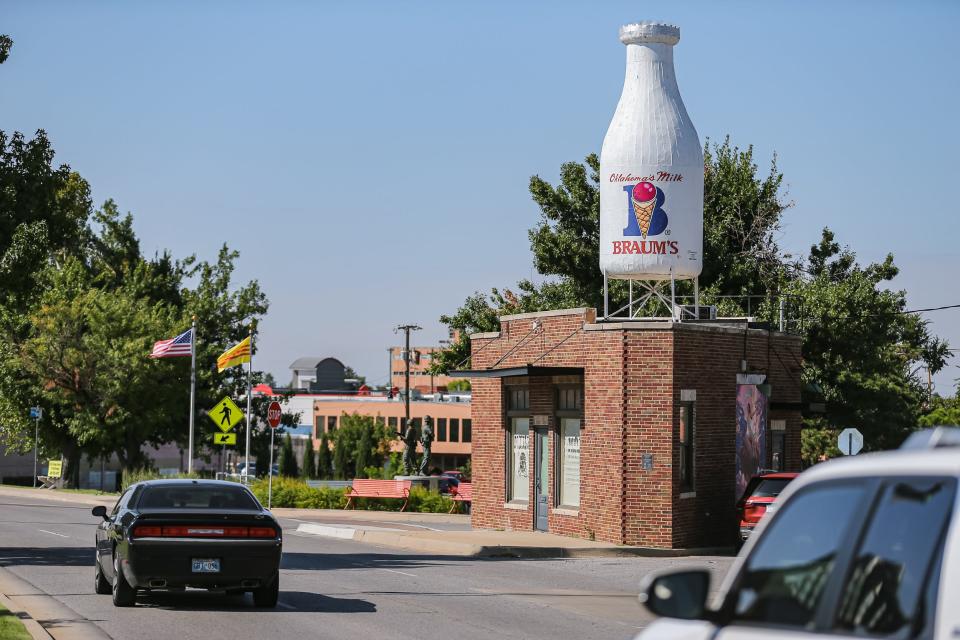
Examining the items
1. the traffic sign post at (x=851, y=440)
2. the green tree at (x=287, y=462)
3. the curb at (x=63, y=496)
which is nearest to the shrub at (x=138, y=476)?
Result: the curb at (x=63, y=496)

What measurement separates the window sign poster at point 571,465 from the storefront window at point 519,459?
4.11 feet

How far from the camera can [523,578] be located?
21422 mm

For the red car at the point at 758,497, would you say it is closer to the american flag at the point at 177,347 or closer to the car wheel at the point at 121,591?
the car wheel at the point at 121,591

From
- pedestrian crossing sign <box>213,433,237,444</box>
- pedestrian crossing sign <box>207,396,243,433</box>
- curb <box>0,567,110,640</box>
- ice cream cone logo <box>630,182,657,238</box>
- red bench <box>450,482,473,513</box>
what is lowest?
curb <box>0,567,110,640</box>

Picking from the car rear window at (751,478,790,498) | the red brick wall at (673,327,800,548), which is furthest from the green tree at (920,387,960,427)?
the car rear window at (751,478,790,498)

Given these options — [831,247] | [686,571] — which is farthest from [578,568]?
[831,247]

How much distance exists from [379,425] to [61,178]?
8142 centimetres

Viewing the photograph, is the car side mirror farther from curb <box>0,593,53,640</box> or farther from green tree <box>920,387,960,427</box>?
green tree <box>920,387,960,427</box>

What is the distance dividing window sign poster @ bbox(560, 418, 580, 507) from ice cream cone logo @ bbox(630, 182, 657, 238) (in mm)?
4356

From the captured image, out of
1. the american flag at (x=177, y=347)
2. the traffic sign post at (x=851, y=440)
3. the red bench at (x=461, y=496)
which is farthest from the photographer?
the american flag at (x=177, y=347)

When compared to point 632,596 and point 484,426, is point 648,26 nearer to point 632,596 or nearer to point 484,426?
point 484,426

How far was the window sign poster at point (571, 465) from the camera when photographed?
29.1m

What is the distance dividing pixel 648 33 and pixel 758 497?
10210mm

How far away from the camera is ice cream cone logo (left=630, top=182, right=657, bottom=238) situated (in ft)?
95.0
